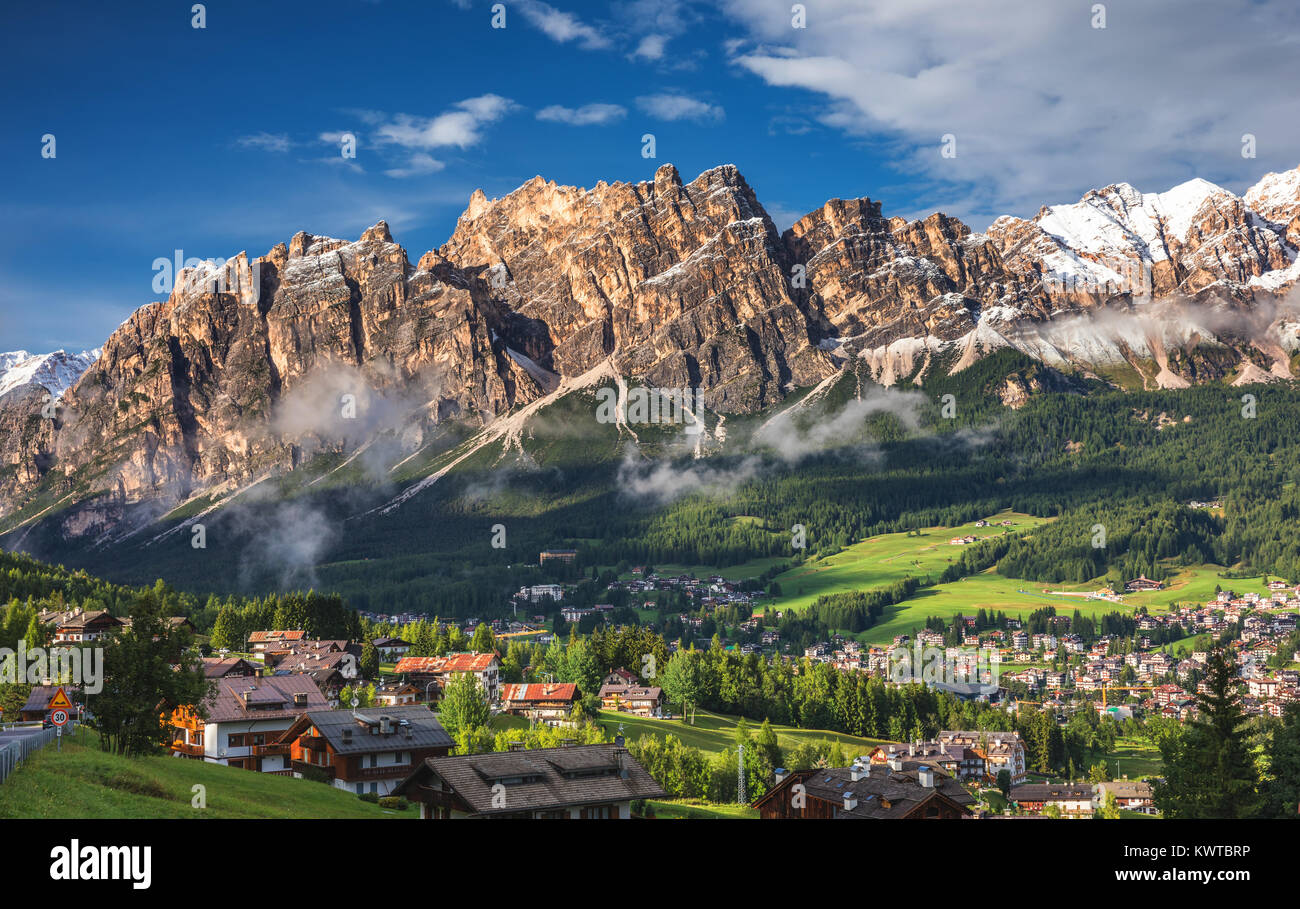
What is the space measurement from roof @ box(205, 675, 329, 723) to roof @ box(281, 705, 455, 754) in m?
6.62

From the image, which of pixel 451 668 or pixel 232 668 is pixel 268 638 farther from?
pixel 232 668

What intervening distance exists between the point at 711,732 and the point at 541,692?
854 inches

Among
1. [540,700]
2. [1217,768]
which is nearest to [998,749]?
[540,700]

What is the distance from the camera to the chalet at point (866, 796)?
233 feet

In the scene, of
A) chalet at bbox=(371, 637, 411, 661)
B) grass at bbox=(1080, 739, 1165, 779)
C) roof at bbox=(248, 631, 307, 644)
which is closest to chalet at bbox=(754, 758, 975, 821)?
grass at bbox=(1080, 739, 1165, 779)

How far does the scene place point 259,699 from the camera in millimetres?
91562

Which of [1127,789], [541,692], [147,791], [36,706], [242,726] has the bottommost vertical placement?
[1127,789]

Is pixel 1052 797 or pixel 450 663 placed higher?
pixel 450 663

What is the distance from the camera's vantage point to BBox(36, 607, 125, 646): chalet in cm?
13875

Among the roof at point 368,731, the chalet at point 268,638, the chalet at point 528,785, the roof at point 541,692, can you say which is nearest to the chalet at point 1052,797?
the roof at point 541,692

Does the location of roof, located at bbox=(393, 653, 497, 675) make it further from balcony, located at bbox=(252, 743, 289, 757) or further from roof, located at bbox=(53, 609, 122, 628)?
balcony, located at bbox=(252, 743, 289, 757)

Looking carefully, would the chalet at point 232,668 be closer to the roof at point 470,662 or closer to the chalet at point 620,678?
the roof at point 470,662

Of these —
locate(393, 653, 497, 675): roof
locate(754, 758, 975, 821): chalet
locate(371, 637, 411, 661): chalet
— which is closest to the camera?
locate(754, 758, 975, 821): chalet

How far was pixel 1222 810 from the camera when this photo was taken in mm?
55938
